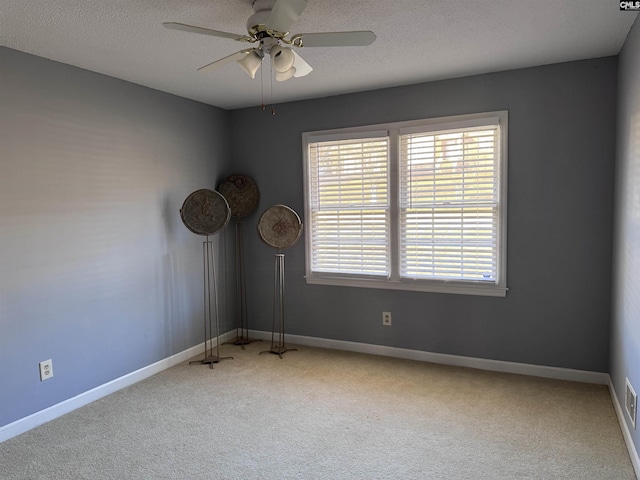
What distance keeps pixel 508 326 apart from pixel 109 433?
3.00 metres

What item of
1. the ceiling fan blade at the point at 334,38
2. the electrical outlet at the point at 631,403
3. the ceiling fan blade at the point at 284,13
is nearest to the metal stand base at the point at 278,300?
the ceiling fan blade at the point at 334,38

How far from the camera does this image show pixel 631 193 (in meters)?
2.59

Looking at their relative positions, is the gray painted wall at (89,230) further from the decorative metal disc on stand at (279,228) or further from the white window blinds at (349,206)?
the white window blinds at (349,206)

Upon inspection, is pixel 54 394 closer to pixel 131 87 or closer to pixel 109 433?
pixel 109 433

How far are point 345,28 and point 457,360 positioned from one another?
2.76 metres

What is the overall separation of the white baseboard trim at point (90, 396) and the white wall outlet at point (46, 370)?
8.2 inches

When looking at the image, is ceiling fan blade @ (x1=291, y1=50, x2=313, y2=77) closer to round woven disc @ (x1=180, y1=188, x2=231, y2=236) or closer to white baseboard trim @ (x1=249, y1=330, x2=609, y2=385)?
round woven disc @ (x1=180, y1=188, x2=231, y2=236)

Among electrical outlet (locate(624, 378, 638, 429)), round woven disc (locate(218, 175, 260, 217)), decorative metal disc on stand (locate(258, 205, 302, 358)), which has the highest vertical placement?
round woven disc (locate(218, 175, 260, 217))

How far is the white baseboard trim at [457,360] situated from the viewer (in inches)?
134

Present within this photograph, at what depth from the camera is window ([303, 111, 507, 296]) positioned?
3594mm

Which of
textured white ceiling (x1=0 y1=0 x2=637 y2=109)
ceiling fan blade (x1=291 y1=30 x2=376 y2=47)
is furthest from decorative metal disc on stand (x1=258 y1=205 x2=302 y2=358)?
ceiling fan blade (x1=291 y1=30 x2=376 y2=47)

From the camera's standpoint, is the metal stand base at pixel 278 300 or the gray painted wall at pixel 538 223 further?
the metal stand base at pixel 278 300

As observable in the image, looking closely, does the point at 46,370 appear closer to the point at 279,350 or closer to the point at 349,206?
the point at 279,350

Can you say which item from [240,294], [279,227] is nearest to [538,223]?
[279,227]
